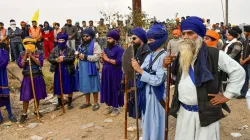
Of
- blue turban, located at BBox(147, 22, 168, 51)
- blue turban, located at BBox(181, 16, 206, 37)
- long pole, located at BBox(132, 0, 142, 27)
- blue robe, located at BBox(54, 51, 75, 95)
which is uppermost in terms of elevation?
long pole, located at BBox(132, 0, 142, 27)

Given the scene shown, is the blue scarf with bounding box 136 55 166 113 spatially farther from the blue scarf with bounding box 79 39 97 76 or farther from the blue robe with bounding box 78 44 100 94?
the blue robe with bounding box 78 44 100 94

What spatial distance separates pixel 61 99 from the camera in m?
7.32

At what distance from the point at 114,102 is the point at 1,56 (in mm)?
2696

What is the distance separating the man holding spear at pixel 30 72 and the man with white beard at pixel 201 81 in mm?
4229

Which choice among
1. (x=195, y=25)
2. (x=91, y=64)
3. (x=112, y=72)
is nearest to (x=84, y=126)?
(x=112, y=72)

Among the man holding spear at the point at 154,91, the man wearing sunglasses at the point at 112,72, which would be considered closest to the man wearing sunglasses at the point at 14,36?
the man wearing sunglasses at the point at 112,72

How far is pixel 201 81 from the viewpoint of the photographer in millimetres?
2869

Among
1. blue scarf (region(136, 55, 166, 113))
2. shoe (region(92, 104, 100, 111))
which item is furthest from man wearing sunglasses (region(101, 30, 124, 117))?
blue scarf (region(136, 55, 166, 113))

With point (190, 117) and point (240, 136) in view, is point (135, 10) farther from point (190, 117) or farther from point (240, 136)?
point (190, 117)

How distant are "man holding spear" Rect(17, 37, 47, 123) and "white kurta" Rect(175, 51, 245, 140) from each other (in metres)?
4.19

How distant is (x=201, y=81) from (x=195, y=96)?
199 mm

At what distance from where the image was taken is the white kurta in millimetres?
2904

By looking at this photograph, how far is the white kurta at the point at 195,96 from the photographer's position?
114 inches

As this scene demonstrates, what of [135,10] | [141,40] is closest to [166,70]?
[141,40]
